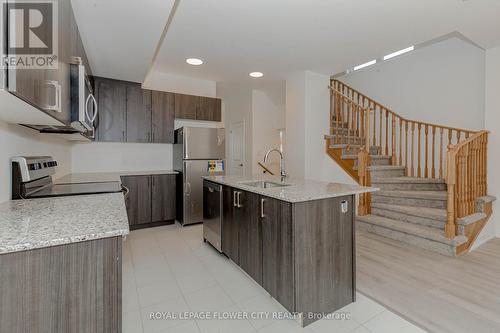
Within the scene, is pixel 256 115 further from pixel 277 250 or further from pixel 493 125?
pixel 277 250

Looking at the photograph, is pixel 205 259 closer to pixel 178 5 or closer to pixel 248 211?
pixel 248 211

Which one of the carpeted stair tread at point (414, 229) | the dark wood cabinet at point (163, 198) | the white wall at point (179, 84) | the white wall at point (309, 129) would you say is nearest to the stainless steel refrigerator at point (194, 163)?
the dark wood cabinet at point (163, 198)

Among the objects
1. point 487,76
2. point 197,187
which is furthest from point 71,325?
point 487,76

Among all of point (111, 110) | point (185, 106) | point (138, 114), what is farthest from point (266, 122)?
point (111, 110)

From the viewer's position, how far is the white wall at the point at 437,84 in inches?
151

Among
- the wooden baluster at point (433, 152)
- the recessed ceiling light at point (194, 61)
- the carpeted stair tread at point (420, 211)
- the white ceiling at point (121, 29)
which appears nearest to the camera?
the white ceiling at point (121, 29)

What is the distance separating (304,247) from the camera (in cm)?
172

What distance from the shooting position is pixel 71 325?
0.95 meters

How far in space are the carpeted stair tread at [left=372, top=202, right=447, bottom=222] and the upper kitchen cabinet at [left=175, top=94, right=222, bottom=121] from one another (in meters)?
3.21

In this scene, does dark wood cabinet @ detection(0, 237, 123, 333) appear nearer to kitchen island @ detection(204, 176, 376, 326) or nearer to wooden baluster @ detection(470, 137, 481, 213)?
kitchen island @ detection(204, 176, 376, 326)

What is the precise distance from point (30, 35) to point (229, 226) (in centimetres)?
205

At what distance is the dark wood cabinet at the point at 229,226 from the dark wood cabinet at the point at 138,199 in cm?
174

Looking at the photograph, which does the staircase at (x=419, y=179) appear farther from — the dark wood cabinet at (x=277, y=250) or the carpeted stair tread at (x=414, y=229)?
the dark wood cabinet at (x=277, y=250)

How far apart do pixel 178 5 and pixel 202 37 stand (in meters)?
0.62
